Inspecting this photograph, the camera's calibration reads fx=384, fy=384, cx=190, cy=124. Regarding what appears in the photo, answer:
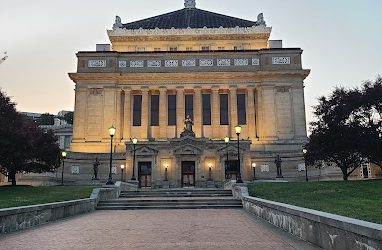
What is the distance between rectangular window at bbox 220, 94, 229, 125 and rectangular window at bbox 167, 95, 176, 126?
26.8 feet

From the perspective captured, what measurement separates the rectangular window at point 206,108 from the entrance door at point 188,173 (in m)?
13.3

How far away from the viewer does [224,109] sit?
66.7 m

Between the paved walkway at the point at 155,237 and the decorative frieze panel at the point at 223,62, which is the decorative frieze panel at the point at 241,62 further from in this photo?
the paved walkway at the point at 155,237

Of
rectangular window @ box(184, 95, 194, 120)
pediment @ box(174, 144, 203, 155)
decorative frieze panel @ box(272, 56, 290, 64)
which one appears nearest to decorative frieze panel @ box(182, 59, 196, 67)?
rectangular window @ box(184, 95, 194, 120)

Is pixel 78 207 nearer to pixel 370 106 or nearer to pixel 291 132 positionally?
pixel 370 106

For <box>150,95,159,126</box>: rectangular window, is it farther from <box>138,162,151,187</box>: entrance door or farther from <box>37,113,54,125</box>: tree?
<box>37,113,54,125</box>: tree

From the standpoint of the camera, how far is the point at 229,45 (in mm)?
73438

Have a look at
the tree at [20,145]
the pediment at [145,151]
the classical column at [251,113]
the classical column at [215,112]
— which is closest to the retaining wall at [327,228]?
the tree at [20,145]

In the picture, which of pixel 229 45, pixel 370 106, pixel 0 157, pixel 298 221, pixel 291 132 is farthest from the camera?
pixel 229 45

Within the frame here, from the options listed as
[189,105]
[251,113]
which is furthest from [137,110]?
[251,113]

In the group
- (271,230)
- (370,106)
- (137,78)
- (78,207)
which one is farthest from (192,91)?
(271,230)

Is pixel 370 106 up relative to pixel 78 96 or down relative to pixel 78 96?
down

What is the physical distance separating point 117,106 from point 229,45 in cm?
2462

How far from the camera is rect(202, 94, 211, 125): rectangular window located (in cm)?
6575
